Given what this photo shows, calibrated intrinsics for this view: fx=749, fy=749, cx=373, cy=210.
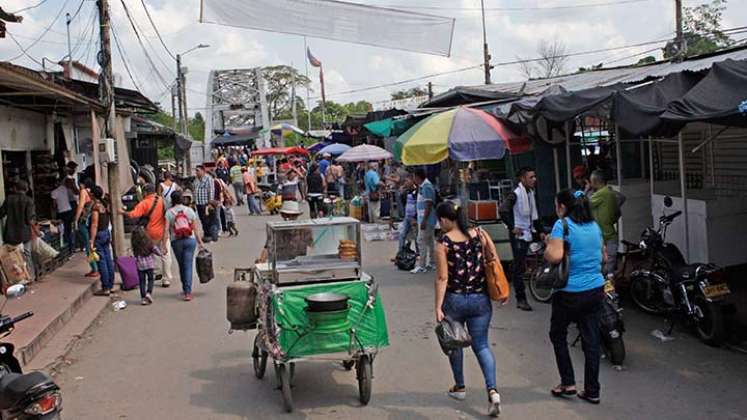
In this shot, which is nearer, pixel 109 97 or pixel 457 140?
pixel 457 140

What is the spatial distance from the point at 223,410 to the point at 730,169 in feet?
29.5

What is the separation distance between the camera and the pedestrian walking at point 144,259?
1084cm

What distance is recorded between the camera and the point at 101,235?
11.4m

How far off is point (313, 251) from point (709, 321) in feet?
13.2

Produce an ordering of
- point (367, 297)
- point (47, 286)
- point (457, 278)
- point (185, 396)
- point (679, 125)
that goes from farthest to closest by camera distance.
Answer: point (47, 286), point (679, 125), point (185, 396), point (367, 297), point (457, 278)

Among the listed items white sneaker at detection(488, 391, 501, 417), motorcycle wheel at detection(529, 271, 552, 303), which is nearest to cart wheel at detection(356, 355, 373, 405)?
white sneaker at detection(488, 391, 501, 417)

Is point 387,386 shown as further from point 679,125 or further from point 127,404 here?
point 679,125

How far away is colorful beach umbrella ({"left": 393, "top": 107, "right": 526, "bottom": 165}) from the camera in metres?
11.0

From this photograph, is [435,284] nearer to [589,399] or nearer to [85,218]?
[589,399]

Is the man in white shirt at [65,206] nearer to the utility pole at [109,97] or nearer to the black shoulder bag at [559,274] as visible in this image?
the utility pole at [109,97]

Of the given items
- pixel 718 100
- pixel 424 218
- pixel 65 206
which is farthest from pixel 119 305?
pixel 718 100

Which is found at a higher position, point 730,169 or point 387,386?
point 730,169

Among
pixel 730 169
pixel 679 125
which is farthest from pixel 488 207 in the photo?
pixel 679 125

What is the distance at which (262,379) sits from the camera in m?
7.07
